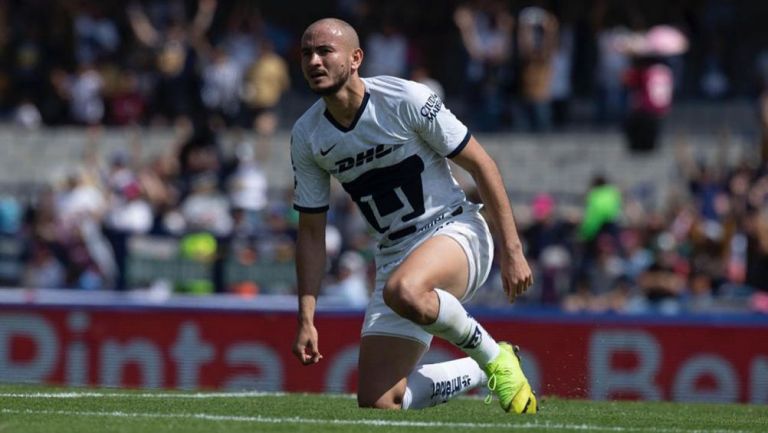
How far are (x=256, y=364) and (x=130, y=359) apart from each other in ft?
3.82

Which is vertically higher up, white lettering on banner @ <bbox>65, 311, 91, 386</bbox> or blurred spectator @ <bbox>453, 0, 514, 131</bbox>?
blurred spectator @ <bbox>453, 0, 514, 131</bbox>

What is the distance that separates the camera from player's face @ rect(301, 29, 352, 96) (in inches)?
313

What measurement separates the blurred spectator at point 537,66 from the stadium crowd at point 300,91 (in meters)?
0.02

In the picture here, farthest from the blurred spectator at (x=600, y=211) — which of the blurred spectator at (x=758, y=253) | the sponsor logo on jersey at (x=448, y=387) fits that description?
the sponsor logo on jersey at (x=448, y=387)

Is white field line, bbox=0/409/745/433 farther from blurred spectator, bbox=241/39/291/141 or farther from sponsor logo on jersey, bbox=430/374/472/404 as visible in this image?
blurred spectator, bbox=241/39/291/141

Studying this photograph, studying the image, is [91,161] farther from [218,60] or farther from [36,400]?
[36,400]

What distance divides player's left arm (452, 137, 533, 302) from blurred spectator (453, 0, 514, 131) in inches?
475

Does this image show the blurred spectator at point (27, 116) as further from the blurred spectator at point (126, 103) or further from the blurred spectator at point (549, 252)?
the blurred spectator at point (549, 252)

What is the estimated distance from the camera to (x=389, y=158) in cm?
823

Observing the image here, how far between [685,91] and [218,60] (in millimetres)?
6037

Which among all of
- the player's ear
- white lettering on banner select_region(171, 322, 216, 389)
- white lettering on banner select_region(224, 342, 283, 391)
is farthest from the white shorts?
white lettering on banner select_region(171, 322, 216, 389)

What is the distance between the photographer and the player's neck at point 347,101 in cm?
814

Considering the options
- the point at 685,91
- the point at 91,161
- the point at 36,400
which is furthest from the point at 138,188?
the point at 36,400

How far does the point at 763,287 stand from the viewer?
14867 millimetres
